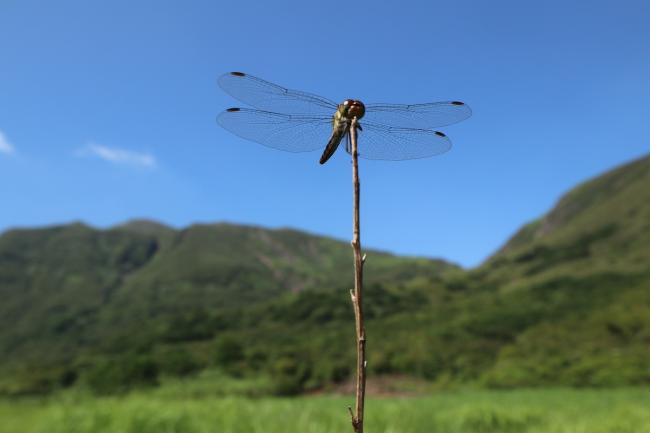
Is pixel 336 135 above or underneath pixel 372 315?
above

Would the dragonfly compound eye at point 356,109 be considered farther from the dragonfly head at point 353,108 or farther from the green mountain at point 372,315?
the green mountain at point 372,315

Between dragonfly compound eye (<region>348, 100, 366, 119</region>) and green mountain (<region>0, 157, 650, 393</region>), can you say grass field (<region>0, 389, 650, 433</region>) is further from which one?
green mountain (<region>0, 157, 650, 393</region>)

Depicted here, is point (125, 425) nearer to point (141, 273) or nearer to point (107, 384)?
point (107, 384)

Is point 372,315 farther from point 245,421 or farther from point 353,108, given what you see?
point 353,108

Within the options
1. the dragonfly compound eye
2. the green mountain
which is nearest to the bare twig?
the dragonfly compound eye

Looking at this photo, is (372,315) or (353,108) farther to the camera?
(372,315)

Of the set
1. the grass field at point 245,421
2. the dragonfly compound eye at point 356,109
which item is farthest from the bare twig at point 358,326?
the grass field at point 245,421

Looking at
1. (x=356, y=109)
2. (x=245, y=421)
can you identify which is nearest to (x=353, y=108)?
(x=356, y=109)

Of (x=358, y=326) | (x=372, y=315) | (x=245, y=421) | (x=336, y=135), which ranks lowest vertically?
(x=245, y=421)
